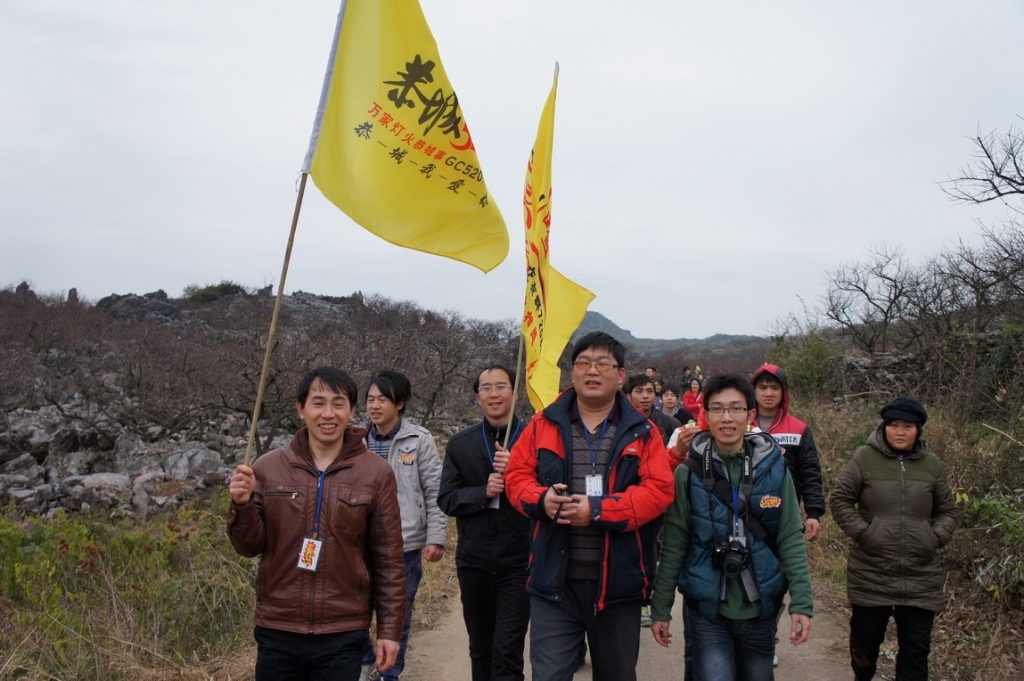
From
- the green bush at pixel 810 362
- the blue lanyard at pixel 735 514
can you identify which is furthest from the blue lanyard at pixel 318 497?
the green bush at pixel 810 362

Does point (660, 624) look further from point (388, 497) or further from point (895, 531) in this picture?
point (895, 531)

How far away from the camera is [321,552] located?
2.98 m

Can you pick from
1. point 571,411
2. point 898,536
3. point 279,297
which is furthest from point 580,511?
point 898,536

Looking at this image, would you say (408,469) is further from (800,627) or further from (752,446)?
(800,627)

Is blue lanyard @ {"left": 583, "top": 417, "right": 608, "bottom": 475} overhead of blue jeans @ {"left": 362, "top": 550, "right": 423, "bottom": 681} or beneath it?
overhead

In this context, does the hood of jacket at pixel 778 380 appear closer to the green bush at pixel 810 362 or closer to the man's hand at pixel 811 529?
the man's hand at pixel 811 529

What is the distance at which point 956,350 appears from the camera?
11375mm

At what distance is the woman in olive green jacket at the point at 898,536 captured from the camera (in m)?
3.99

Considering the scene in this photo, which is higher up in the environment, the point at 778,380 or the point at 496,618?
the point at 778,380

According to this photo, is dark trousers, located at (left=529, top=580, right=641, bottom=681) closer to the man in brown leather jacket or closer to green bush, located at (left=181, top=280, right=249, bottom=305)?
the man in brown leather jacket

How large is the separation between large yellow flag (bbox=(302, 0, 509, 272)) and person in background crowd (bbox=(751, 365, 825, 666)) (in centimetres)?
237

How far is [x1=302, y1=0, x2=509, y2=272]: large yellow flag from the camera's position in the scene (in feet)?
11.6

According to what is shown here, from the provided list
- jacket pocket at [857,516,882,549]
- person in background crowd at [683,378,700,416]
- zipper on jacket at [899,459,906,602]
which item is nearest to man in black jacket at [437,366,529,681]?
jacket pocket at [857,516,882,549]

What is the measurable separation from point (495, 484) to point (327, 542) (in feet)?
3.48
